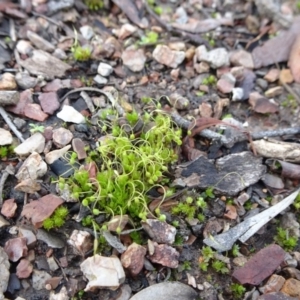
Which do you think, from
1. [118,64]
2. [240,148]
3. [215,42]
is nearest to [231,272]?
[240,148]

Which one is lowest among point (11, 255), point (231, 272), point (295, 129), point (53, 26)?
point (11, 255)

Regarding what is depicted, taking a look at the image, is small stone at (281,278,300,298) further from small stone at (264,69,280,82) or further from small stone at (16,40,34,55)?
small stone at (16,40,34,55)

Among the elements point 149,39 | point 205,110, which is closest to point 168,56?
point 149,39

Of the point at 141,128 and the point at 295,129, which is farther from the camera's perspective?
the point at 295,129

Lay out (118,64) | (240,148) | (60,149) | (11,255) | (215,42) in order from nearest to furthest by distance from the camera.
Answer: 1. (11,255)
2. (60,149)
3. (240,148)
4. (118,64)
5. (215,42)

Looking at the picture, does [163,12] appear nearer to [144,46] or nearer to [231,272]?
[144,46]

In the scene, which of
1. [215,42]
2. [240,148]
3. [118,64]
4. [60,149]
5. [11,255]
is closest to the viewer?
[11,255]
